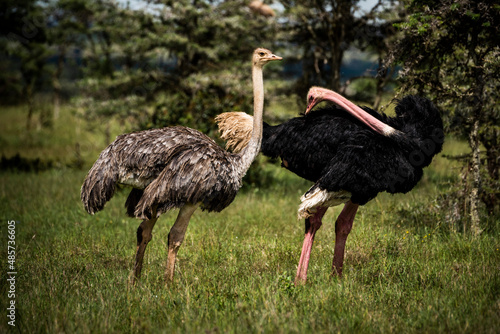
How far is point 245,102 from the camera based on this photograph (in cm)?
927

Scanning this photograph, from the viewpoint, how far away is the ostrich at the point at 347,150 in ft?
13.3

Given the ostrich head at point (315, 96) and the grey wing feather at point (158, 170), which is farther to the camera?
the ostrich head at point (315, 96)

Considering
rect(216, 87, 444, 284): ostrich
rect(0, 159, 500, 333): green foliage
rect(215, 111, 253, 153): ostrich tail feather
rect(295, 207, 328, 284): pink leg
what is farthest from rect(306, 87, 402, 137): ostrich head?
rect(0, 159, 500, 333): green foliage

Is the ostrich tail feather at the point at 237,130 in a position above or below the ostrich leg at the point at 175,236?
above

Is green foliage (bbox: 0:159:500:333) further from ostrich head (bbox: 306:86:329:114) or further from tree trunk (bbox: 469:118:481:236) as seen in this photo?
ostrich head (bbox: 306:86:329:114)

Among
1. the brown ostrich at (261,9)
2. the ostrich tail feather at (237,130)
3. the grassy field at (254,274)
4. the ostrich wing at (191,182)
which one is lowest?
the grassy field at (254,274)

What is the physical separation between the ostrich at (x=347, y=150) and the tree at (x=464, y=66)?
45.5 inches

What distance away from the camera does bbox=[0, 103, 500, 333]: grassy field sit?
341 cm

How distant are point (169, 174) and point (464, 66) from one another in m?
3.75

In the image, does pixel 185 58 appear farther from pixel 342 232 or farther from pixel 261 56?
pixel 342 232

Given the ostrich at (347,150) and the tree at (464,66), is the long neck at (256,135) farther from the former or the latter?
the tree at (464,66)

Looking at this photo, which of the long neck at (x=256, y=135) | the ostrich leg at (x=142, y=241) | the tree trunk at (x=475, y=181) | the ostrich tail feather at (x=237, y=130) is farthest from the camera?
the tree trunk at (x=475, y=181)

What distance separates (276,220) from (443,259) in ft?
8.27

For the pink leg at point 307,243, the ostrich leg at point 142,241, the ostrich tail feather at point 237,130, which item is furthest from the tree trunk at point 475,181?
the ostrich leg at point 142,241
